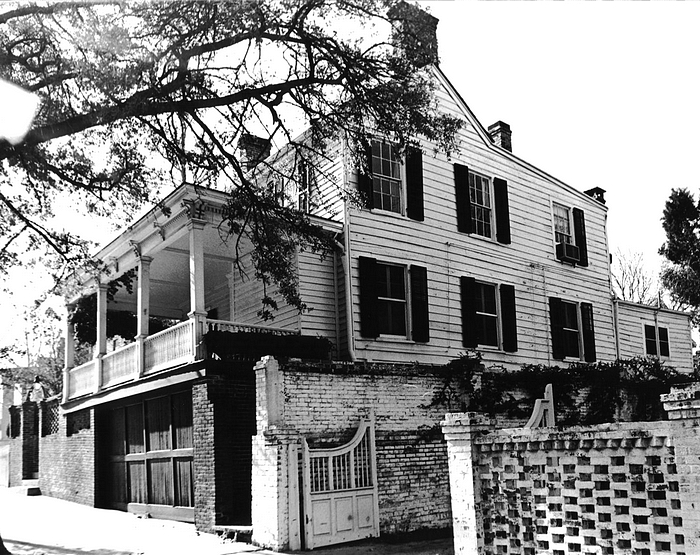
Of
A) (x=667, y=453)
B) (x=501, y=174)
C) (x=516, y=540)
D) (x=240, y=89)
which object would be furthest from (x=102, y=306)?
(x=667, y=453)

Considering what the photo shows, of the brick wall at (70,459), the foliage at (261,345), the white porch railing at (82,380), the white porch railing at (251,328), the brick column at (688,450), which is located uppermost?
the white porch railing at (251,328)

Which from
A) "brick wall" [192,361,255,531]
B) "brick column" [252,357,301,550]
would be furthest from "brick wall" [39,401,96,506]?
"brick column" [252,357,301,550]

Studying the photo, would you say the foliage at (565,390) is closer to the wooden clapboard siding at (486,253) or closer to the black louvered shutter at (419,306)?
the black louvered shutter at (419,306)

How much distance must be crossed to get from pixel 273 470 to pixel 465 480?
4.21 m

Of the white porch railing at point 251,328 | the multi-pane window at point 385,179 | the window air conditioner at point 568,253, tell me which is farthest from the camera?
the window air conditioner at point 568,253

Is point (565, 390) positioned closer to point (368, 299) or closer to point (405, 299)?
point (405, 299)

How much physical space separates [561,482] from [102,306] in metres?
14.9

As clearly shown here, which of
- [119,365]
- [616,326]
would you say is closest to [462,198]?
[616,326]

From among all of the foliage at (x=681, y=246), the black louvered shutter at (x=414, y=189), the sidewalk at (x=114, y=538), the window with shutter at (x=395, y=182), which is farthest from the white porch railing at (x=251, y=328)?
the foliage at (x=681, y=246)

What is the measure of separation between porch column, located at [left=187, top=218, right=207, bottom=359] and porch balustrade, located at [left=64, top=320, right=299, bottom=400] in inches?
1.9

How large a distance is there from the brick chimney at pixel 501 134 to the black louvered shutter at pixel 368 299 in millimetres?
7521

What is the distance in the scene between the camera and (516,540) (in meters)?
7.17

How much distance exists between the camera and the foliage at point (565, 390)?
45.8 feet

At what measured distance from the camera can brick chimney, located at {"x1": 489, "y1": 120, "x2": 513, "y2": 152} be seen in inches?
855
